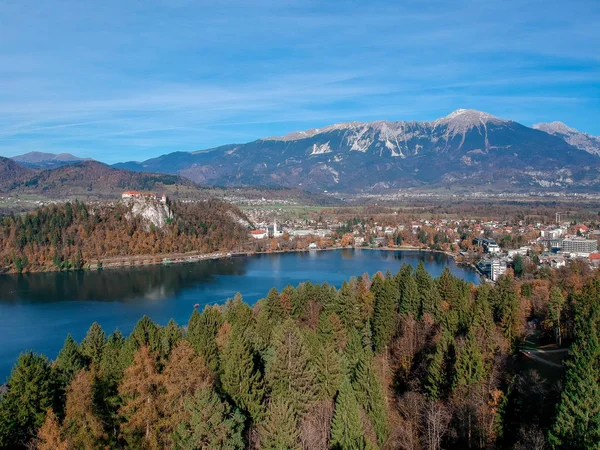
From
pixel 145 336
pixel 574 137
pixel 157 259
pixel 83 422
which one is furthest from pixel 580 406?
pixel 574 137

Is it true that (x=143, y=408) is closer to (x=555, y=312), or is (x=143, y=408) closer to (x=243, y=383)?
(x=243, y=383)

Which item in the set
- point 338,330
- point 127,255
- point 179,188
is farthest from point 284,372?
point 179,188

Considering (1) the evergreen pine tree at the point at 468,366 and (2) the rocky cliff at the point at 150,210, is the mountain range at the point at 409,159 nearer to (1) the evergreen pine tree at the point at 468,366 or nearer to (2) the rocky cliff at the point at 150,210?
(2) the rocky cliff at the point at 150,210

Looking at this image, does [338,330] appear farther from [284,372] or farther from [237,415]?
[237,415]

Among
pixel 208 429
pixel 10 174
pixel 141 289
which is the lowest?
pixel 141 289

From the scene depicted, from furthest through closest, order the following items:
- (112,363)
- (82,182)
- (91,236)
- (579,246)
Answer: (82,182), (91,236), (579,246), (112,363)
